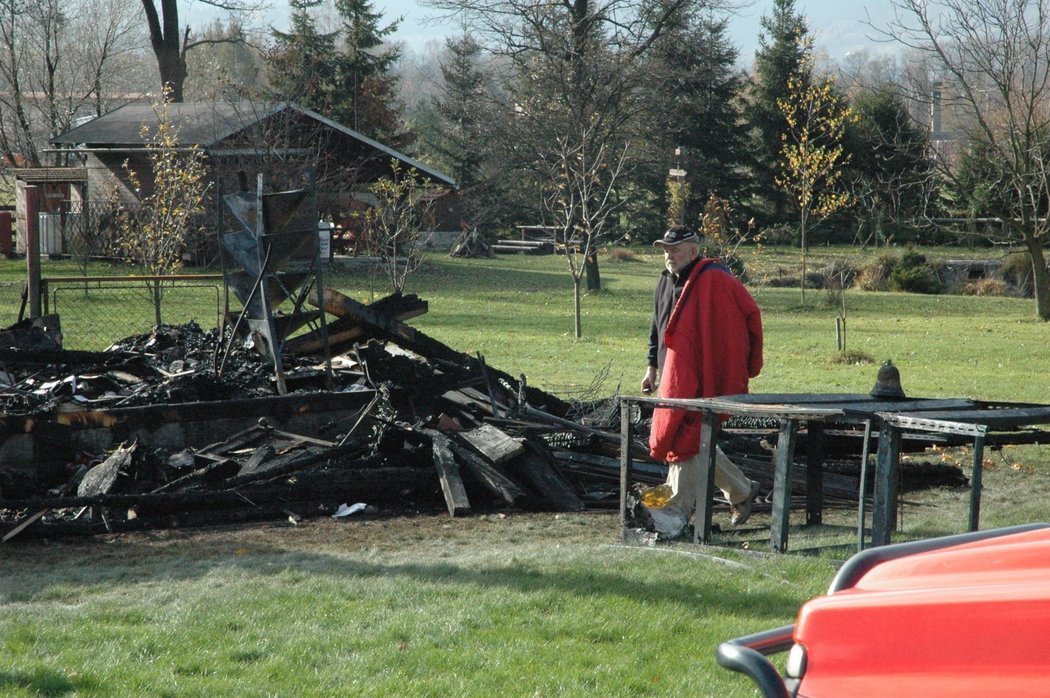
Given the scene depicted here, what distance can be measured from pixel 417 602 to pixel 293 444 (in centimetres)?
420

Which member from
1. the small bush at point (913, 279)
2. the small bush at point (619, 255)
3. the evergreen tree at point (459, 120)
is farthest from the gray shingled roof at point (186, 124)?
the small bush at point (913, 279)

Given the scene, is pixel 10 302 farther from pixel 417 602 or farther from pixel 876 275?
pixel 876 275

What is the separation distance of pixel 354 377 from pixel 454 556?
477 cm

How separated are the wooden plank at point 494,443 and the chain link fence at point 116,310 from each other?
659 cm

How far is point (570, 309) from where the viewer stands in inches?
1137

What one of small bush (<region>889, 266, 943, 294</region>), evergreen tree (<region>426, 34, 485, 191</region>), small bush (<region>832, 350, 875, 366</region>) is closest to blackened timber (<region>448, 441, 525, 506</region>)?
small bush (<region>832, 350, 875, 366</region>)

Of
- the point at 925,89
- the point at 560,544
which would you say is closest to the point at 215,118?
the point at 925,89

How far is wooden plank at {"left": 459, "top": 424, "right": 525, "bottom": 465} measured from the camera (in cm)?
918

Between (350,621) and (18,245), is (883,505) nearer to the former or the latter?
(350,621)

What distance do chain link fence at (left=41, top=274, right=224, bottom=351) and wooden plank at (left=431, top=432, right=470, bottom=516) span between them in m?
6.75

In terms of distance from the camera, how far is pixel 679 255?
7.68 m

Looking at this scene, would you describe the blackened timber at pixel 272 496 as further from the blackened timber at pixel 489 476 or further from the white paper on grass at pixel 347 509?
the blackened timber at pixel 489 476

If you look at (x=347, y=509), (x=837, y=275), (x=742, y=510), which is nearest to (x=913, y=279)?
(x=837, y=275)

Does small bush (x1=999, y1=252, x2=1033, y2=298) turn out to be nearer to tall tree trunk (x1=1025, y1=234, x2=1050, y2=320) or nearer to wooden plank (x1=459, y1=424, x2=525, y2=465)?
tall tree trunk (x1=1025, y1=234, x2=1050, y2=320)
